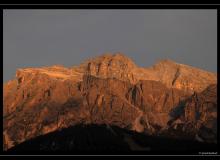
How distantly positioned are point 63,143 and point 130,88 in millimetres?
90433

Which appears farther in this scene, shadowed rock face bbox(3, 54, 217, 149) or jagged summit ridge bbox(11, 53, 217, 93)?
jagged summit ridge bbox(11, 53, 217, 93)

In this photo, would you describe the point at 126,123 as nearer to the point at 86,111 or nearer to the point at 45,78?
the point at 86,111

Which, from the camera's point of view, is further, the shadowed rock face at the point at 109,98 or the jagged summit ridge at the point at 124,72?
the jagged summit ridge at the point at 124,72

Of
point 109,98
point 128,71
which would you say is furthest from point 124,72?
point 109,98

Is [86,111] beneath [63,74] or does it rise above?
beneath

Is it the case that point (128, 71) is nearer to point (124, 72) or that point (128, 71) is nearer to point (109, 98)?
point (124, 72)

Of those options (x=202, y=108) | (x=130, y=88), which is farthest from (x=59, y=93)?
(x=202, y=108)

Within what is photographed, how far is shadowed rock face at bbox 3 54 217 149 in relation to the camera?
13025cm

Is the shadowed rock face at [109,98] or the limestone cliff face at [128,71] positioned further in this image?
the limestone cliff face at [128,71]

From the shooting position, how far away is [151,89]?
171m

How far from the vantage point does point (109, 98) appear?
159250mm

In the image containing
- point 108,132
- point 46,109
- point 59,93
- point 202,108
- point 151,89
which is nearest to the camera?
point 108,132

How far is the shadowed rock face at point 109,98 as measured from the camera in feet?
427

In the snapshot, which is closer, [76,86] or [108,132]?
[108,132]
